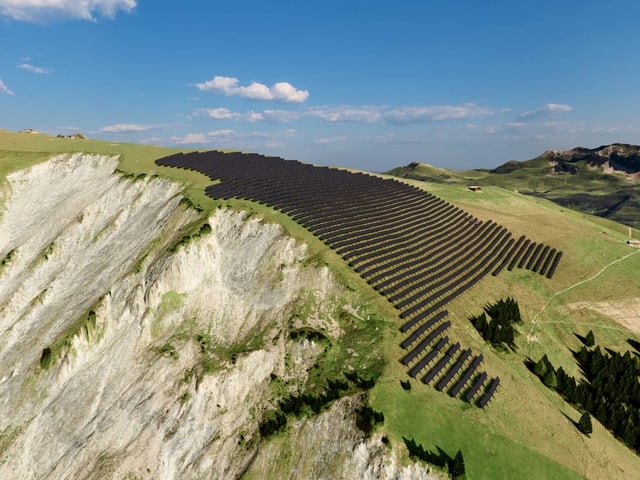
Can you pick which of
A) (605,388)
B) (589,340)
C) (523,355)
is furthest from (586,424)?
(589,340)

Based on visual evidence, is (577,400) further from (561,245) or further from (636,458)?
(561,245)

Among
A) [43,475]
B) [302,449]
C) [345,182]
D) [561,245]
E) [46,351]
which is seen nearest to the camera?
[302,449]

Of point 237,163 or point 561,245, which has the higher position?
point 237,163

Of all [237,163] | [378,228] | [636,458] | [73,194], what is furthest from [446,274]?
[73,194]

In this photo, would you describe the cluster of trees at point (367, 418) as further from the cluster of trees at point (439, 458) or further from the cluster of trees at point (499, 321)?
the cluster of trees at point (499, 321)

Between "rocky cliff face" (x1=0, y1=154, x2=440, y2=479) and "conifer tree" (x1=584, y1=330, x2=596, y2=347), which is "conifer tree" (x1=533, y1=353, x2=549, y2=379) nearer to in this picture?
"conifer tree" (x1=584, y1=330, x2=596, y2=347)

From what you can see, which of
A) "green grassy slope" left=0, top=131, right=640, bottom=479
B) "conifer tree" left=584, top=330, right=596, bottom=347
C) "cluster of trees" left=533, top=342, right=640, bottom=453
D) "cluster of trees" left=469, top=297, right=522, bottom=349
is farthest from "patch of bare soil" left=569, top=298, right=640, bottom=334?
"cluster of trees" left=469, top=297, right=522, bottom=349

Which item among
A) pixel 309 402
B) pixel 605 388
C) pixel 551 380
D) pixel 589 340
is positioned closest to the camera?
pixel 309 402

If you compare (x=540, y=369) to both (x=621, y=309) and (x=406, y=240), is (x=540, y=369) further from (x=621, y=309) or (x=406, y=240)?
(x=406, y=240)
